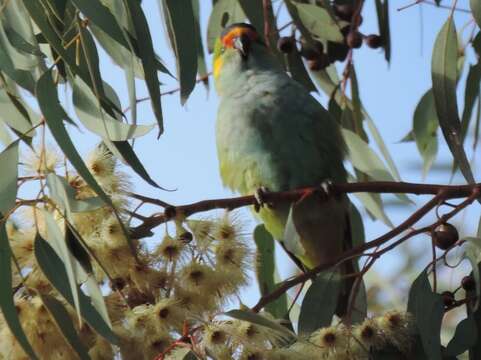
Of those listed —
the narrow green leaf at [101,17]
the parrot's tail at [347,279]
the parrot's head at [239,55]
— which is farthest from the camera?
the parrot's head at [239,55]

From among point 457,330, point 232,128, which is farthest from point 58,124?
point 232,128

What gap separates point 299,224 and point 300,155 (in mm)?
278

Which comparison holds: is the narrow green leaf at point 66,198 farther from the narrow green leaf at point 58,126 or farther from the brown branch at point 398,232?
the brown branch at point 398,232

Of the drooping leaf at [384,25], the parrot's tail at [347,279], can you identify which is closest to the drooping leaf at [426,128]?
the drooping leaf at [384,25]

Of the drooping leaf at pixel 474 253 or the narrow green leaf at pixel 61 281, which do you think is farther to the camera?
the drooping leaf at pixel 474 253

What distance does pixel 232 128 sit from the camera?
9.23 ft

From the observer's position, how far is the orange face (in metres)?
3.14

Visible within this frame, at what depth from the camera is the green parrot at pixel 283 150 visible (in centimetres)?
275

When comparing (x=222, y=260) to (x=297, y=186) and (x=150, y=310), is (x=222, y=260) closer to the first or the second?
(x=150, y=310)

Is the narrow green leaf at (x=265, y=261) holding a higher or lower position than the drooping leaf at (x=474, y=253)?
lower

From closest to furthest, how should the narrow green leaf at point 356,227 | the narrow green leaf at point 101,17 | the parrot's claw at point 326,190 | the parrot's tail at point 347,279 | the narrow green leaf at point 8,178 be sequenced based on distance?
the narrow green leaf at point 8,178 → the narrow green leaf at point 101,17 → the parrot's claw at point 326,190 → the parrot's tail at point 347,279 → the narrow green leaf at point 356,227

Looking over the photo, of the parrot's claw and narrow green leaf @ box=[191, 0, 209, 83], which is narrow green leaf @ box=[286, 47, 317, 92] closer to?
narrow green leaf @ box=[191, 0, 209, 83]

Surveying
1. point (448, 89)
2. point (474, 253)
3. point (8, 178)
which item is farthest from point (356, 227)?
point (8, 178)

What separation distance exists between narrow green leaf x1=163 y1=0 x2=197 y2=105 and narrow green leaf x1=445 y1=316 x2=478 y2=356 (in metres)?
0.70
